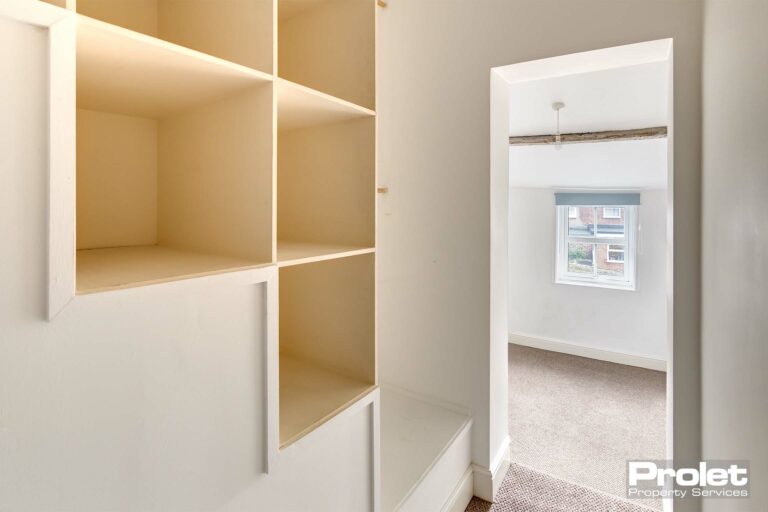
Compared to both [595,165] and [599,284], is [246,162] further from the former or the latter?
[599,284]

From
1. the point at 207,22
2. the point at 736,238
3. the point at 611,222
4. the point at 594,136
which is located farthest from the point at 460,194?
the point at 611,222

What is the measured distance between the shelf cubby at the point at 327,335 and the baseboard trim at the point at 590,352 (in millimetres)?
4011

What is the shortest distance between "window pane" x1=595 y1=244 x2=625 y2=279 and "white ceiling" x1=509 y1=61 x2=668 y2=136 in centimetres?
193

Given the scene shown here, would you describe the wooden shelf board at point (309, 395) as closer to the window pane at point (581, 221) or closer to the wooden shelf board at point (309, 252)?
the wooden shelf board at point (309, 252)

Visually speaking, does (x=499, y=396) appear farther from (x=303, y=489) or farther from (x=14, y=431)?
(x=14, y=431)

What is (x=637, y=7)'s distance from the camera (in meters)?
1.58

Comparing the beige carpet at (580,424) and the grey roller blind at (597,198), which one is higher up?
the grey roller blind at (597,198)

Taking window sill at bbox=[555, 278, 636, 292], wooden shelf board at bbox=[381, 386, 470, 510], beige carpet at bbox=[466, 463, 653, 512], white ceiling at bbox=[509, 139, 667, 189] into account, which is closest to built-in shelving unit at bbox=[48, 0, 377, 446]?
wooden shelf board at bbox=[381, 386, 470, 510]

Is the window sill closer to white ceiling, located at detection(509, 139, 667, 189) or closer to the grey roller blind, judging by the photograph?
the grey roller blind

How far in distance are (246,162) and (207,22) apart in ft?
1.45

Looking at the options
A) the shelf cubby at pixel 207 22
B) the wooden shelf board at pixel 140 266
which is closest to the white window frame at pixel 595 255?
the shelf cubby at pixel 207 22

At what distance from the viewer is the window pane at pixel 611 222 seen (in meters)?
4.60

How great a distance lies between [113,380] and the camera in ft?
2.21

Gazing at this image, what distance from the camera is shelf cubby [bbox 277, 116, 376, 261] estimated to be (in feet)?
4.23
